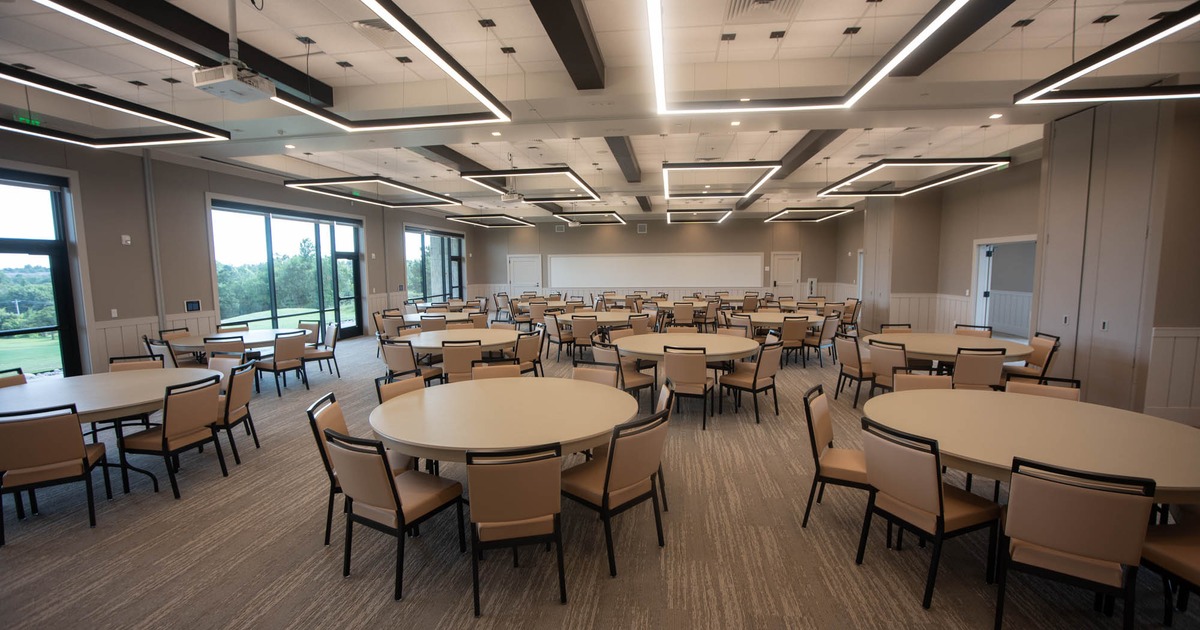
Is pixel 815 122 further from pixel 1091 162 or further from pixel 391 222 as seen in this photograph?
pixel 391 222

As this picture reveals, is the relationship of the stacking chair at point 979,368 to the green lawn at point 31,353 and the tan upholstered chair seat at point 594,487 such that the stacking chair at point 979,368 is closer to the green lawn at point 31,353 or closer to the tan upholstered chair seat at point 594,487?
the tan upholstered chair seat at point 594,487

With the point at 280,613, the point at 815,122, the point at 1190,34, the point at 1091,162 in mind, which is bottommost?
the point at 280,613

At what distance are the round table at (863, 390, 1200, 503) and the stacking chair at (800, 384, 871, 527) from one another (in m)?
0.32

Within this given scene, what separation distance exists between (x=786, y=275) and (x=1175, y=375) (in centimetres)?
1322

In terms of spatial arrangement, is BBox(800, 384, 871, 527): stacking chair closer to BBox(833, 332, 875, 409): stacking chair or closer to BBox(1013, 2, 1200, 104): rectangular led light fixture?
BBox(833, 332, 875, 409): stacking chair

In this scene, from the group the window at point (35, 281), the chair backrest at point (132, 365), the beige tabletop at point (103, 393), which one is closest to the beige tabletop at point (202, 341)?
the chair backrest at point (132, 365)

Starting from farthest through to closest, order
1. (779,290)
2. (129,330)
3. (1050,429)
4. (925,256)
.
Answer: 1. (779,290)
2. (925,256)
3. (129,330)
4. (1050,429)

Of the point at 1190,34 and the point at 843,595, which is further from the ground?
the point at 1190,34

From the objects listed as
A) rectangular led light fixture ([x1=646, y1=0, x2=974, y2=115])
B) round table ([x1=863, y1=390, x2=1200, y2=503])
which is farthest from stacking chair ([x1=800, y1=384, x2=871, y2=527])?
rectangular led light fixture ([x1=646, y1=0, x2=974, y2=115])

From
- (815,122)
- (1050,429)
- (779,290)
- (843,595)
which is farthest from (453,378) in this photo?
(779,290)

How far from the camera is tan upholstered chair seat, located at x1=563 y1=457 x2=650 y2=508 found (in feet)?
8.82

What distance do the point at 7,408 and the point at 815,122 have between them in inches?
332

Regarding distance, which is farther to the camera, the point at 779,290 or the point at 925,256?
the point at 779,290

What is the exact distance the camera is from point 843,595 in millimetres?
2584
